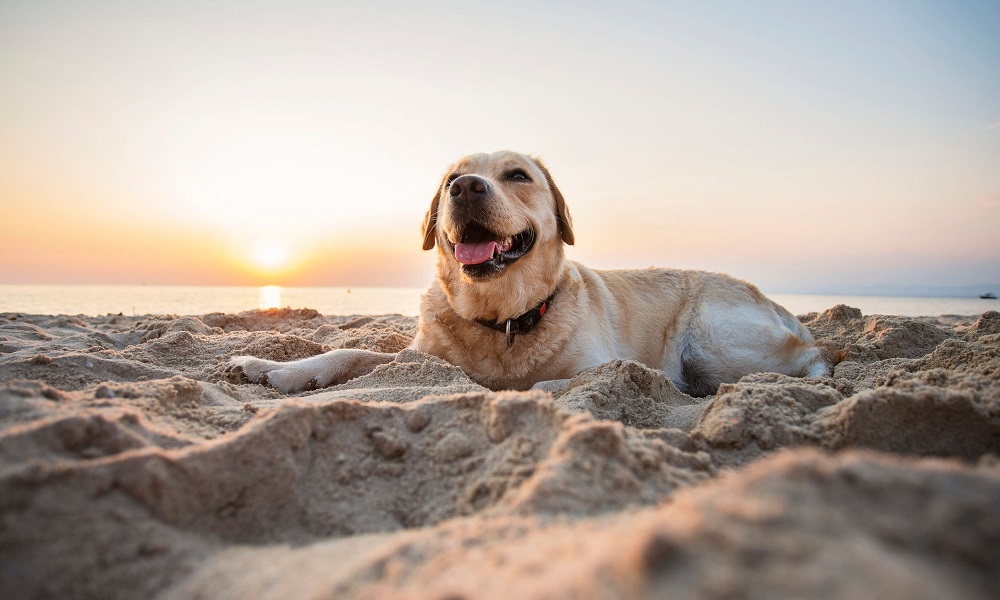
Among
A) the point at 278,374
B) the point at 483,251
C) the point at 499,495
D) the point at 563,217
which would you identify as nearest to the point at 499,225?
the point at 483,251

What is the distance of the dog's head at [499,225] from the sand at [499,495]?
48.9 inches

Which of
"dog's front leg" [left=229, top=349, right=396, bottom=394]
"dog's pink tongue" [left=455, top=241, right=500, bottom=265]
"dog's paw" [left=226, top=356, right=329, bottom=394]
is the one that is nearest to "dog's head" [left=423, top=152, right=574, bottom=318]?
"dog's pink tongue" [left=455, top=241, right=500, bottom=265]

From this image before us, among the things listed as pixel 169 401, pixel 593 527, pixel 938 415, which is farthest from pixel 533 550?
pixel 169 401

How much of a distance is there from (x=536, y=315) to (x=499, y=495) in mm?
2300

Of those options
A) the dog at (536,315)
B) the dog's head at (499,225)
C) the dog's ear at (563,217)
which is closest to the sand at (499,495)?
the dog at (536,315)

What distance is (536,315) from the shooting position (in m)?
3.31

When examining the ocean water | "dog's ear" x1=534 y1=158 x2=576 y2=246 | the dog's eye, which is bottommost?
the ocean water

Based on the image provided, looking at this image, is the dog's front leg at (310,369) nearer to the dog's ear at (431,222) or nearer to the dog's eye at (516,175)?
the dog's ear at (431,222)

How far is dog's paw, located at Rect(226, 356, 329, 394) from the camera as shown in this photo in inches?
110

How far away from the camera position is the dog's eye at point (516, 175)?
11.4 ft

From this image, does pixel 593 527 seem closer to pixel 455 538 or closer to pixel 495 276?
pixel 455 538

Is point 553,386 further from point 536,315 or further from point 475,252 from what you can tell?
point 475,252

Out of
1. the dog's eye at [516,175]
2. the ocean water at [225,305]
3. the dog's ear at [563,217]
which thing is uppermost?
the dog's eye at [516,175]

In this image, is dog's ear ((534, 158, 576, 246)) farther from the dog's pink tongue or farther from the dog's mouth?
the dog's pink tongue
